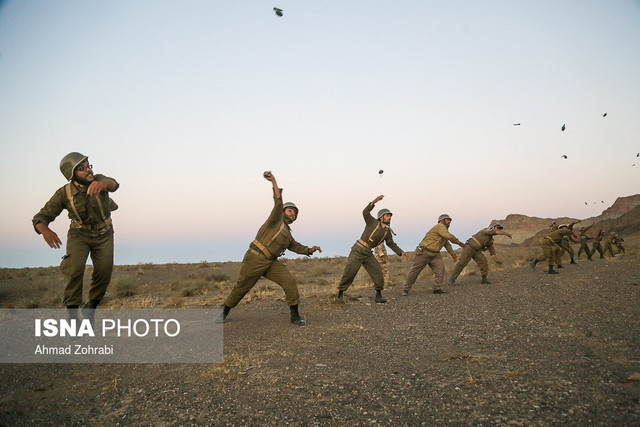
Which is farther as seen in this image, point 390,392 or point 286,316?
point 286,316

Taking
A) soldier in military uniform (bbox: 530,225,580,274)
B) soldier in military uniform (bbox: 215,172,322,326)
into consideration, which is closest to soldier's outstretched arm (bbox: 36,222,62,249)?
soldier in military uniform (bbox: 215,172,322,326)

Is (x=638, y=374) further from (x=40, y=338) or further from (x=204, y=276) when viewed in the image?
(x=204, y=276)

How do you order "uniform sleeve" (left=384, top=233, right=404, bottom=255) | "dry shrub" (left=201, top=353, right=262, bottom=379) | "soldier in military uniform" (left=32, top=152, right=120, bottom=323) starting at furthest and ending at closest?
"uniform sleeve" (left=384, top=233, right=404, bottom=255) < "soldier in military uniform" (left=32, top=152, right=120, bottom=323) < "dry shrub" (left=201, top=353, right=262, bottom=379)

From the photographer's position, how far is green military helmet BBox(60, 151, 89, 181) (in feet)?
20.4

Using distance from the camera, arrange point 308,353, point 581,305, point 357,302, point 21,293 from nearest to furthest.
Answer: point 308,353, point 581,305, point 357,302, point 21,293

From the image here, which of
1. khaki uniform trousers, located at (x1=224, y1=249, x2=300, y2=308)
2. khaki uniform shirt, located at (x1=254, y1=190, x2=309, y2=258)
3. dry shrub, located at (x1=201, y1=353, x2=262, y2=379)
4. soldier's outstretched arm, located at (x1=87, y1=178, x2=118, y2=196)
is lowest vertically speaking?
dry shrub, located at (x1=201, y1=353, x2=262, y2=379)

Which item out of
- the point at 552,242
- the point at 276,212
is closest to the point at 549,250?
the point at 552,242

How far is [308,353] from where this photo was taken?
227 inches

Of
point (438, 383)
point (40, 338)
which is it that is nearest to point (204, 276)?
point (40, 338)

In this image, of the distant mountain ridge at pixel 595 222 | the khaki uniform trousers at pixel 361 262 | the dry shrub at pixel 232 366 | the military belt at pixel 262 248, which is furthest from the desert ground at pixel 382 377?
the distant mountain ridge at pixel 595 222

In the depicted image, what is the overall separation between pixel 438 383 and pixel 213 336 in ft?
13.2

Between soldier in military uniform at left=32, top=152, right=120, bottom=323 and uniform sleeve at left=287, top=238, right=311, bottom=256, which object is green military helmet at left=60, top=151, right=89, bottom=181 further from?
uniform sleeve at left=287, top=238, right=311, bottom=256

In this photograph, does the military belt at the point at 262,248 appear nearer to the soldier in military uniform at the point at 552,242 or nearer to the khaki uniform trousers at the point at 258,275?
the khaki uniform trousers at the point at 258,275

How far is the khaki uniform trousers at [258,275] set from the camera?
7.60m
